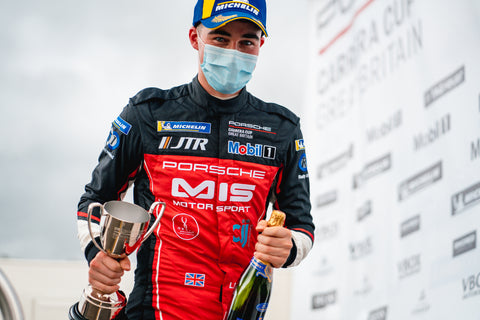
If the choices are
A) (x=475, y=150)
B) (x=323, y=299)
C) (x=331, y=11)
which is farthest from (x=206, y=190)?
(x=331, y=11)

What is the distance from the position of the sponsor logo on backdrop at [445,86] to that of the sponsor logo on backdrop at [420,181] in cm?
33

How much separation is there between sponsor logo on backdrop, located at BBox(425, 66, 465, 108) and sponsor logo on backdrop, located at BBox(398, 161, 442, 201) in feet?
1.09

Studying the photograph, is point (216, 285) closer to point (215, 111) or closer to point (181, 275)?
point (181, 275)

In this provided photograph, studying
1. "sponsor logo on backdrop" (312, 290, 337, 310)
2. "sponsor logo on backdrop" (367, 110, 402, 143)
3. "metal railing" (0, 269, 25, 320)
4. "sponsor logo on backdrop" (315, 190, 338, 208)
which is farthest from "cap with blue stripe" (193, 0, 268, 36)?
"sponsor logo on backdrop" (312, 290, 337, 310)

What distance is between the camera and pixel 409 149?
3051 mm

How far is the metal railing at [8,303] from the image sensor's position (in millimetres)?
1000

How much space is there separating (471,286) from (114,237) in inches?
75.6

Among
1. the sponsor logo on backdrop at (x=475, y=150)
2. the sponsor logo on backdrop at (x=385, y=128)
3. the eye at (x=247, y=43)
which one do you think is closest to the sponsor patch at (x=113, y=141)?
the eye at (x=247, y=43)

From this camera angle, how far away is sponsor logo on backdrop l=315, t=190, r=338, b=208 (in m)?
3.69

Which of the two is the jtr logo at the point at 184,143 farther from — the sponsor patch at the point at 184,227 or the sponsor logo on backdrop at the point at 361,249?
the sponsor logo on backdrop at the point at 361,249

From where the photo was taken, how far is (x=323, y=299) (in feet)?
12.1

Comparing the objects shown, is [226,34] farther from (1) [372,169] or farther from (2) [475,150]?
(1) [372,169]

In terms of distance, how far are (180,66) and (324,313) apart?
2.06 m

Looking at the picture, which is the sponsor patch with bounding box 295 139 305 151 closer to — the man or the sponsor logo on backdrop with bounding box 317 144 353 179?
the man
